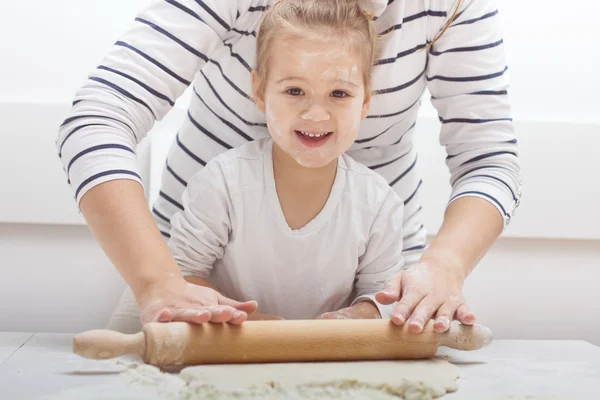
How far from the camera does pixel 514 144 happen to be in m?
1.20

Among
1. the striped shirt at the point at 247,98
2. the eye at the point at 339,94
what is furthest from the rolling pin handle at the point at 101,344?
the eye at the point at 339,94

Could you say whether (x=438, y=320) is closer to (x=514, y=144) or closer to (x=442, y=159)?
(x=514, y=144)

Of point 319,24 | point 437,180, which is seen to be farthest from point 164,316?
point 437,180

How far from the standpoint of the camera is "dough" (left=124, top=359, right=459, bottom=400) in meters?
0.79

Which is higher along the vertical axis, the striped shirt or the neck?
the striped shirt

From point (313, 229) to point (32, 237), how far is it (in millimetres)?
1017

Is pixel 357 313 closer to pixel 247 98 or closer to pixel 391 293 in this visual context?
pixel 391 293

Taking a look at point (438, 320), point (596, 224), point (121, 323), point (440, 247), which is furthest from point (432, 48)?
point (596, 224)

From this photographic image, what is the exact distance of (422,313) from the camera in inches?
36.3

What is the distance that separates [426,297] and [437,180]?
95 centimetres

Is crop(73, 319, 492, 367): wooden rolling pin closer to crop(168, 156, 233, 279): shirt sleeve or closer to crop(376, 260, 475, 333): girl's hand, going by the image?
crop(376, 260, 475, 333): girl's hand

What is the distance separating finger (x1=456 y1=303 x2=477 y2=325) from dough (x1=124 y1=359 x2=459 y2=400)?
0.08 meters

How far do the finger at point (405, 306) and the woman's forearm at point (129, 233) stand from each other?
0.90 feet

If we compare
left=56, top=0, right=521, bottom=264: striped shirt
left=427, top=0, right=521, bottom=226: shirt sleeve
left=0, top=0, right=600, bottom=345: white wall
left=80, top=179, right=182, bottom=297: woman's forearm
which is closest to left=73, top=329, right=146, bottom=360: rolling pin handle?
left=80, top=179, right=182, bottom=297: woman's forearm
